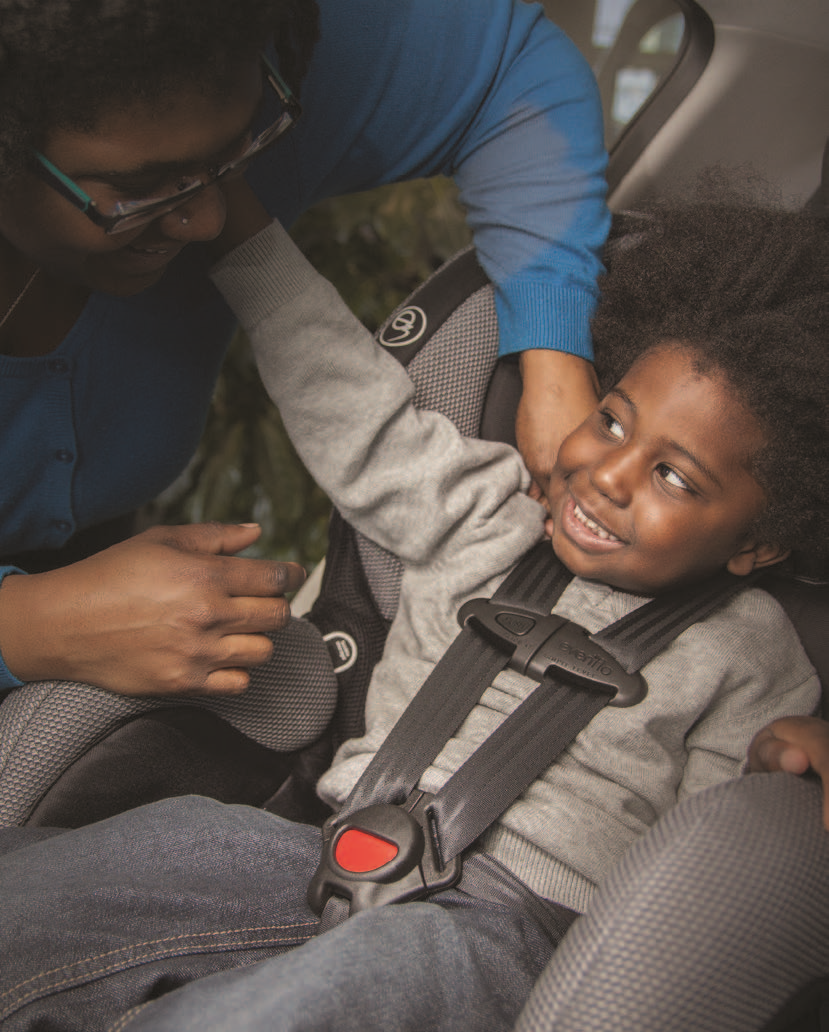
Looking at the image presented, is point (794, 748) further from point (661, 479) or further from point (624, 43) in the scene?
point (624, 43)

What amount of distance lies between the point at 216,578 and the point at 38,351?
0.29 metres

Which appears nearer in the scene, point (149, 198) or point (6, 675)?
point (149, 198)

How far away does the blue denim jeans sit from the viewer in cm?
57

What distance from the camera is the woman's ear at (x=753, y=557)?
0.90 m

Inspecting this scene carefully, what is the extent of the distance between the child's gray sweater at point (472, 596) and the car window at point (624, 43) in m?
0.52

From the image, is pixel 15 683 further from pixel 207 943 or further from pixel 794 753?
pixel 794 753

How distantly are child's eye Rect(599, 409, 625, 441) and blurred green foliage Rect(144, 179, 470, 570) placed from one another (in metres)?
0.86

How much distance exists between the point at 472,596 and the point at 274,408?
2.76ft

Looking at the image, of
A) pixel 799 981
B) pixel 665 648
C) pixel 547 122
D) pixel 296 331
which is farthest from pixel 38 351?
pixel 799 981

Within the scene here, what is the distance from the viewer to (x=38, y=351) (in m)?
0.83

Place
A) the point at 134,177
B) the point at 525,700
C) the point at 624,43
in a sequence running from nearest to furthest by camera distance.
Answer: the point at 134,177
the point at 525,700
the point at 624,43

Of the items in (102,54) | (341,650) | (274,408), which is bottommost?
(274,408)

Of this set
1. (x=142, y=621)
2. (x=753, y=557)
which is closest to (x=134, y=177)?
(x=142, y=621)

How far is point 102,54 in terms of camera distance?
0.52 m
